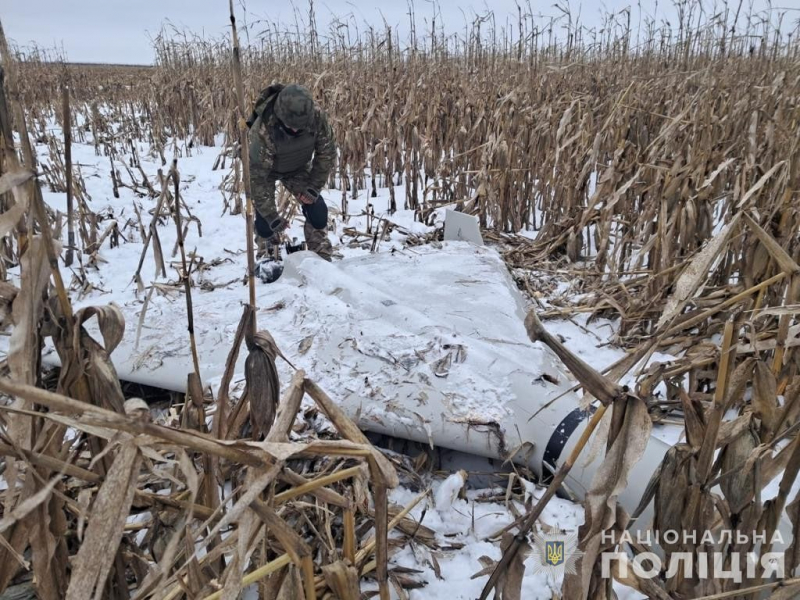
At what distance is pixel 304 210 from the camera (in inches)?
Answer: 151

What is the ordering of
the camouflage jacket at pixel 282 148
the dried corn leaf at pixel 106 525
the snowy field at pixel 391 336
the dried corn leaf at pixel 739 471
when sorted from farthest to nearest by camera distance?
the camouflage jacket at pixel 282 148 → the snowy field at pixel 391 336 → the dried corn leaf at pixel 739 471 → the dried corn leaf at pixel 106 525

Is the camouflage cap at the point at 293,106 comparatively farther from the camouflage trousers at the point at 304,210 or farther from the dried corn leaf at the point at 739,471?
the dried corn leaf at the point at 739,471

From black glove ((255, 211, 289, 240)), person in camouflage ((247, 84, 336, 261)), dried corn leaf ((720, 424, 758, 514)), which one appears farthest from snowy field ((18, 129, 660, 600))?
dried corn leaf ((720, 424, 758, 514))

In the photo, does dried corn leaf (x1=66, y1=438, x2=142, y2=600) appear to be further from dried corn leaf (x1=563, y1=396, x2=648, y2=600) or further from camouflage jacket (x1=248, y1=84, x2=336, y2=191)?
camouflage jacket (x1=248, y1=84, x2=336, y2=191)

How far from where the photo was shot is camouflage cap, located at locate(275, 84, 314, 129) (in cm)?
329

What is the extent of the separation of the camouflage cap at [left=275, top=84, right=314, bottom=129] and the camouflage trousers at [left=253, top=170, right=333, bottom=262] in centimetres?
45

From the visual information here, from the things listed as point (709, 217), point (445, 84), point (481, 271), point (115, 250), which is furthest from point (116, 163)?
point (709, 217)

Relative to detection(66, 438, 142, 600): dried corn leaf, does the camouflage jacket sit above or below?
above

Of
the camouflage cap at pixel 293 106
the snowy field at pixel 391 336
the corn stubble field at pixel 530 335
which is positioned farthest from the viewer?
the camouflage cap at pixel 293 106

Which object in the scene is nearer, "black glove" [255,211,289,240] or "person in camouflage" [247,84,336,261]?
"person in camouflage" [247,84,336,261]

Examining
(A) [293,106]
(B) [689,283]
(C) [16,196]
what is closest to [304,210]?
(A) [293,106]

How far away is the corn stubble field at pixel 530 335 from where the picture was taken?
2.17 ft

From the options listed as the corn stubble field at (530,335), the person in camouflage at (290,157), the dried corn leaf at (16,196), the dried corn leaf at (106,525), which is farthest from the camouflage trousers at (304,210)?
the dried corn leaf at (106,525)

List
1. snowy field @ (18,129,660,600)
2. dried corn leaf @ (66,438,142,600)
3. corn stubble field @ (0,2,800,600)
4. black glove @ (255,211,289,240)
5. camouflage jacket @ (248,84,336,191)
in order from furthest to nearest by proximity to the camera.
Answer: black glove @ (255,211,289,240)
camouflage jacket @ (248,84,336,191)
snowy field @ (18,129,660,600)
corn stubble field @ (0,2,800,600)
dried corn leaf @ (66,438,142,600)
